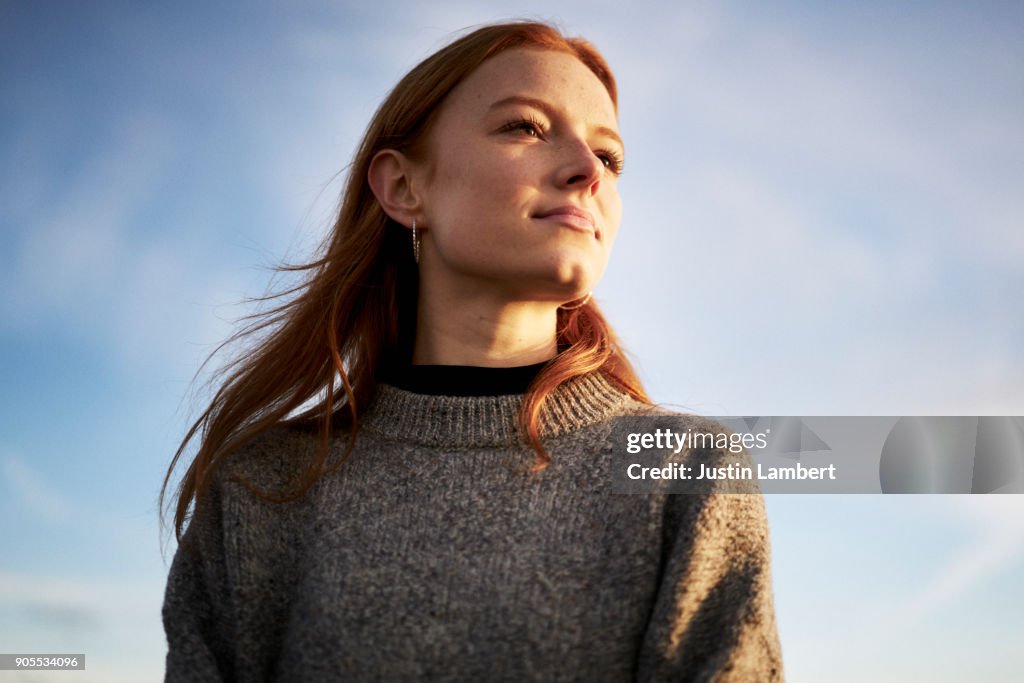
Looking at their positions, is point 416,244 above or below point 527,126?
below

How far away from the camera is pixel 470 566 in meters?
1.99

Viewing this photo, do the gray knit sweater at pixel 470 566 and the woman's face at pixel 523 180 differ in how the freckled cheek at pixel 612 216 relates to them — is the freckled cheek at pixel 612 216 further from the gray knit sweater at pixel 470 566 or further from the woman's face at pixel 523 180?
the gray knit sweater at pixel 470 566

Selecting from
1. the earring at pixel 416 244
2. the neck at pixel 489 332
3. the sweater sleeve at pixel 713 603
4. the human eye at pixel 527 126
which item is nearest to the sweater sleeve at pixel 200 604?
the neck at pixel 489 332

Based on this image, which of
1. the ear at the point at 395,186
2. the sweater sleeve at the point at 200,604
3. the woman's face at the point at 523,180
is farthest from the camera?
the ear at the point at 395,186

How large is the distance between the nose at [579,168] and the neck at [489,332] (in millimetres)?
338

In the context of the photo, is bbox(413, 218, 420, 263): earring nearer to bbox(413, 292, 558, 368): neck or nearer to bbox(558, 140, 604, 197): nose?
bbox(413, 292, 558, 368): neck

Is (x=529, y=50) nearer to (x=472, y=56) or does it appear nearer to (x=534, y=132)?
(x=472, y=56)

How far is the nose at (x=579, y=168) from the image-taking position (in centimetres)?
221

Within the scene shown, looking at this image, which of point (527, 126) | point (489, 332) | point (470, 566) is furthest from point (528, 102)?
point (470, 566)

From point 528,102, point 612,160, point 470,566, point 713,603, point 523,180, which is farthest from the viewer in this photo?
point 612,160

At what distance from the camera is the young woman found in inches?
74.5

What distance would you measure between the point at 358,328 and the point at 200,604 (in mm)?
880

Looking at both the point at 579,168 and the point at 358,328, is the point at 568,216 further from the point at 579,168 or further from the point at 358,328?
the point at 358,328

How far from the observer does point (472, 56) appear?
2.45 m
